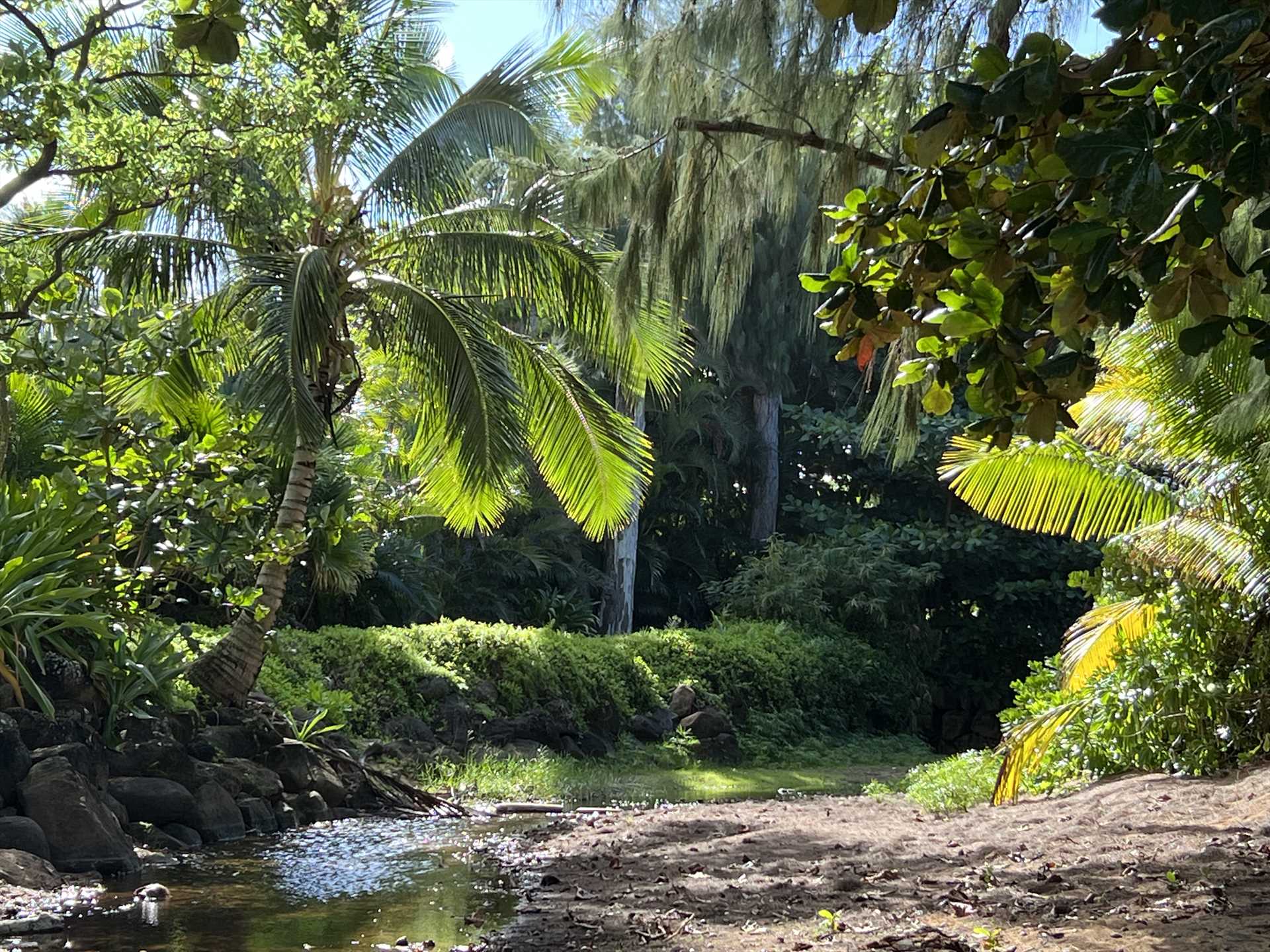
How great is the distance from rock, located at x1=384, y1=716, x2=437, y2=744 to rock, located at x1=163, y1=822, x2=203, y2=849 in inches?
176

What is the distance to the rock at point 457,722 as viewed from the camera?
524 inches

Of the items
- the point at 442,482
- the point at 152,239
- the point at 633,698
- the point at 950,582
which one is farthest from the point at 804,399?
the point at 152,239

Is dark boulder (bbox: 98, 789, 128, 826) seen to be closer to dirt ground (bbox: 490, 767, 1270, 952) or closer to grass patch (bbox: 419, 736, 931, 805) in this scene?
dirt ground (bbox: 490, 767, 1270, 952)

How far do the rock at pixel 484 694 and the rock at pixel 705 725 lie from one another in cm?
311

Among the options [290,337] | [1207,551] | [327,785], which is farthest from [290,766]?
[1207,551]

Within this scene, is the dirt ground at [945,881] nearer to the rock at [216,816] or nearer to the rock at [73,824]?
the rock at [216,816]

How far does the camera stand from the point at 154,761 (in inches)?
331

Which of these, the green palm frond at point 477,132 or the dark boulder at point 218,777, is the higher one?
the green palm frond at point 477,132

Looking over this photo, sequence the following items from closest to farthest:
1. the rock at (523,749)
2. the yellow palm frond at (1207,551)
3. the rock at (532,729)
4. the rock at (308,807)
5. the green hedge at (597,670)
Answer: the yellow palm frond at (1207,551)
the rock at (308,807)
the green hedge at (597,670)
the rock at (523,749)
the rock at (532,729)

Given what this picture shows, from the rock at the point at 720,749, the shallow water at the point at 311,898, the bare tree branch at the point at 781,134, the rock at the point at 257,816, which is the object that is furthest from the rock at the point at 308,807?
the rock at the point at 720,749

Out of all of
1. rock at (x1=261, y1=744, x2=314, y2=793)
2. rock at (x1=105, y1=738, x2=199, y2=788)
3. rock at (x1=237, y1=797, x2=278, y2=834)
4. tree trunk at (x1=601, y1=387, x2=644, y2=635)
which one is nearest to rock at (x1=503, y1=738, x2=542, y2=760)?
rock at (x1=261, y1=744, x2=314, y2=793)

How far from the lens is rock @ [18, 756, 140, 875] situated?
22.8ft

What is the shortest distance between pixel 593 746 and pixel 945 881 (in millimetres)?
9783

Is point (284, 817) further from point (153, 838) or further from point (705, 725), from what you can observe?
point (705, 725)
